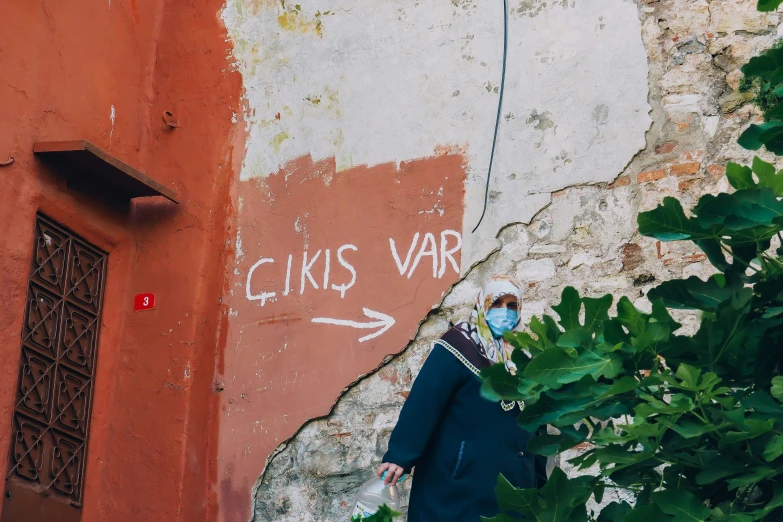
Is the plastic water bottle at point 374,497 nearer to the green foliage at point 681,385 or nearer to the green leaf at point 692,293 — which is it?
the green foliage at point 681,385

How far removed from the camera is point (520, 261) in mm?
4480

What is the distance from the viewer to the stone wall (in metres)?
4.25

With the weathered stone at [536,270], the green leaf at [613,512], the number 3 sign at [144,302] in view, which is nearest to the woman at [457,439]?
the weathered stone at [536,270]

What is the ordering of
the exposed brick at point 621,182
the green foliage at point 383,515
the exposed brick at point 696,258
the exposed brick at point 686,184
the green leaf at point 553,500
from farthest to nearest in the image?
the exposed brick at point 621,182
the exposed brick at point 686,184
the exposed brick at point 696,258
the green foliage at point 383,515
the green leaf at point 553,500

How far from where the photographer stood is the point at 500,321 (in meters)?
3.59

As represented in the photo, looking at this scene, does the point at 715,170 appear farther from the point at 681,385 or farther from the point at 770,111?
the point at 681,385

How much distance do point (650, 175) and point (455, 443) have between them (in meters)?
1.58

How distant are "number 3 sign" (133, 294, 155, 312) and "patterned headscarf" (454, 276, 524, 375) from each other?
2.01m

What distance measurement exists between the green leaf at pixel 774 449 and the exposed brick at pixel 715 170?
8.05ft

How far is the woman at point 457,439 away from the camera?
342cm

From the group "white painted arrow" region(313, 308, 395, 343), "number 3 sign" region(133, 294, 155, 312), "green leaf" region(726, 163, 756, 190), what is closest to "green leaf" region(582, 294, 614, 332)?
"green leaf" region(726, 163, 756, 190)

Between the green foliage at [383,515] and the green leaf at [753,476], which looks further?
the green foliage at [383,515]

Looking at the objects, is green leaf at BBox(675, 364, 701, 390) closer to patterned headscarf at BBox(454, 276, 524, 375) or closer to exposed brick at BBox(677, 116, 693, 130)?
patterned headscarf at BBox(454, 276, 524, 375)

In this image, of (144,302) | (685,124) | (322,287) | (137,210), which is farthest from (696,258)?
(137,210)
